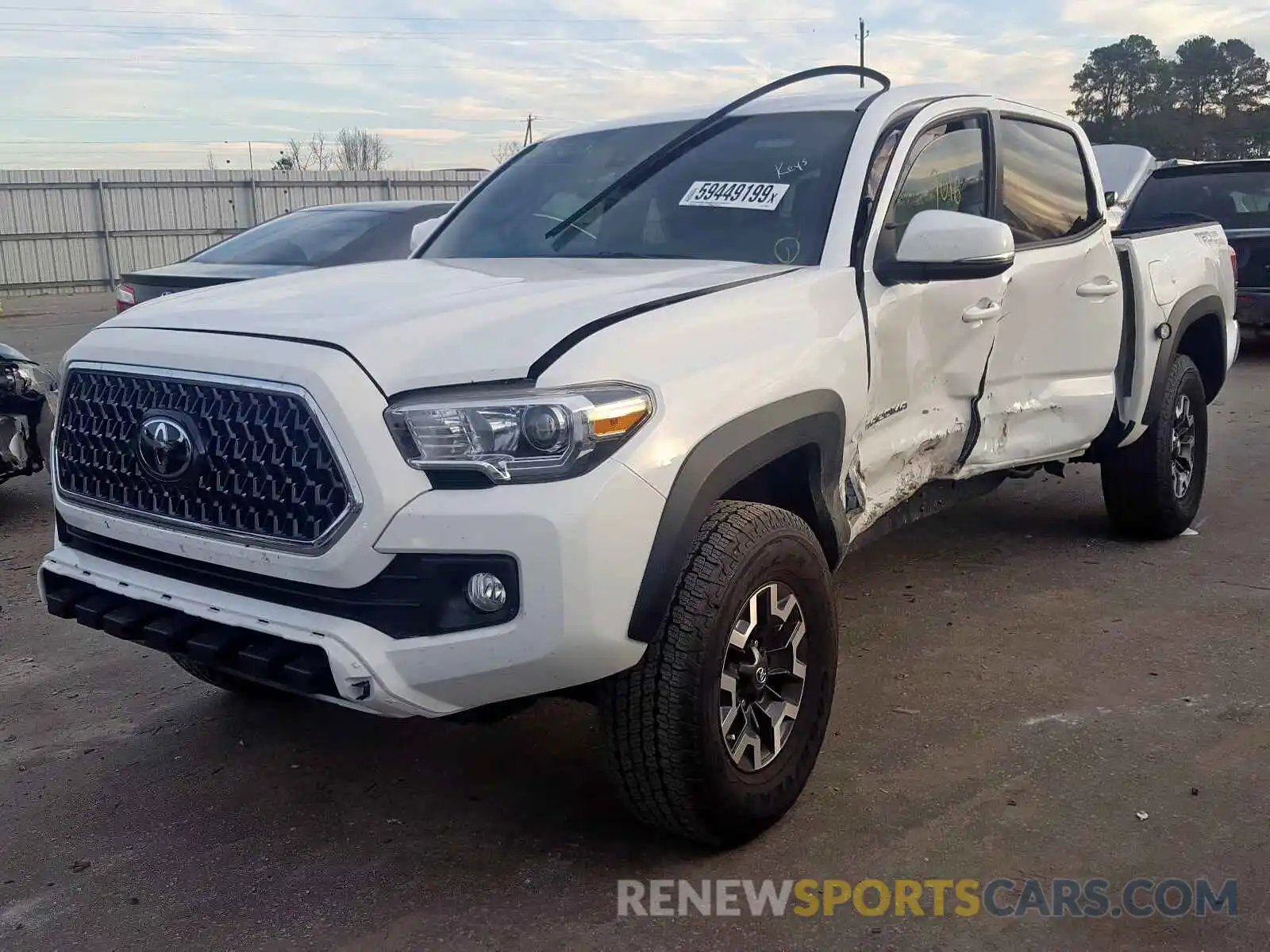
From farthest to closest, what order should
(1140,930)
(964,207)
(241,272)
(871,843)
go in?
1. (241,272)
2. (964,207)
3. (871,843)
4. (1140,930)

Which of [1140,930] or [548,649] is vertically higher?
[548,649]

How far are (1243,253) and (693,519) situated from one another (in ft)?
32.9

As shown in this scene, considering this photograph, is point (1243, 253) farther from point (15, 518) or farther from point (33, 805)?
point (33, 805)

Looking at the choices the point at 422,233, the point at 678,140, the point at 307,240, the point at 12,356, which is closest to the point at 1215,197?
the point at 307,240

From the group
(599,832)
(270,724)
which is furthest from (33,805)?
(599,832)

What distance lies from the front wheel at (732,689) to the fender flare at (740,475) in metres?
0.09

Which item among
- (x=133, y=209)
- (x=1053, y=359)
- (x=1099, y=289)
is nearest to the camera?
(x=1053, y=359)

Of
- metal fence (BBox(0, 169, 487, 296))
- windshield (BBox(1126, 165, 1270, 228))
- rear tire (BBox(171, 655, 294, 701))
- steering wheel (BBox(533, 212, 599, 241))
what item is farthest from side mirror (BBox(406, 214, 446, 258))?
metal fence (BBox(0, 169, 487, 296))

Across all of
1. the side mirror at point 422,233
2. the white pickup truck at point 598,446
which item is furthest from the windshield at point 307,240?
the white pickup truck at point 598,446

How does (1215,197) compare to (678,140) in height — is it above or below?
below

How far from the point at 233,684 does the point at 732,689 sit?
1737 millimetres

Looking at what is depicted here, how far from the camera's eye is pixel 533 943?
262cm

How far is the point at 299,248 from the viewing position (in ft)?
25.0

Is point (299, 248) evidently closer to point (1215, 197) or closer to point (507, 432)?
point (507, 432)
